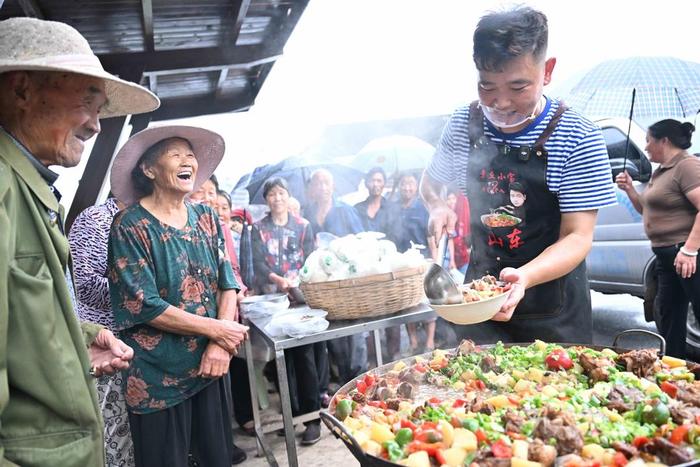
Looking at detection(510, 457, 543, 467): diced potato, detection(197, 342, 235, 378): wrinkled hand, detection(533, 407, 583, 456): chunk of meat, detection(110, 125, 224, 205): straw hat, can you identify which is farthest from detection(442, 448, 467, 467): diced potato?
detection(110, 125, 224, 205): straw hat

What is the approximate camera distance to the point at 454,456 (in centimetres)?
144

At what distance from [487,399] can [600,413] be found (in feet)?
1.22

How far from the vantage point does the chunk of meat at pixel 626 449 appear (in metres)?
1.42

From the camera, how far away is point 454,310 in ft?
6.59

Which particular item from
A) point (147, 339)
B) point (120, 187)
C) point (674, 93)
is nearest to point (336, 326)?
point (147, 339)

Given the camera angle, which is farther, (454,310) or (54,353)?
(454,310)

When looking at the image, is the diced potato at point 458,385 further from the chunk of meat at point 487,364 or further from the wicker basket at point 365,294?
the wicker basket at point 365,294

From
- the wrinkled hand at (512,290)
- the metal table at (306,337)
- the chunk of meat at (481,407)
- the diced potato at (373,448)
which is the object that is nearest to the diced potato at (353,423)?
the diced potato at (373,448)

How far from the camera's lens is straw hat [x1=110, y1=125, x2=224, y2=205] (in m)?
2.95

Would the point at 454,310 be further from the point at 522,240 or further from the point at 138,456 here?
the point at 138,456

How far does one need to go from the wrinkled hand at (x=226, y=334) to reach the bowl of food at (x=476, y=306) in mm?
1273

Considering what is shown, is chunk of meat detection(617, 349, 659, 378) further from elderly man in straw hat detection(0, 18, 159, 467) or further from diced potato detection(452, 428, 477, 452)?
elderly man in straw hat detection(0, 18, 159, 467)

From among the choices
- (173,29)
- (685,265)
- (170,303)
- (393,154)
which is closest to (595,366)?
(170,303)

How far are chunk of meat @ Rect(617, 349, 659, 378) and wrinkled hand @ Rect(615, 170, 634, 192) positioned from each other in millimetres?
3892
